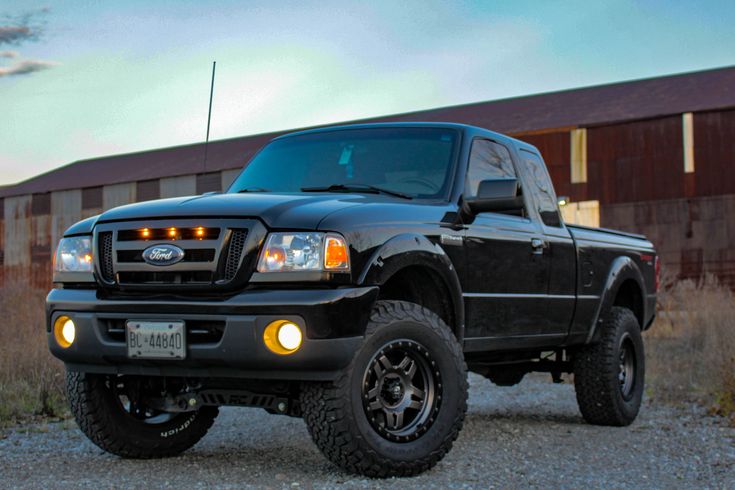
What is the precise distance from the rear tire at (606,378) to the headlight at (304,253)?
3.46 m

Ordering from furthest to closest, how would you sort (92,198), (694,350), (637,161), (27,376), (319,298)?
1. (92,198)
2. (637,161)
3. (694,350)
4. (27,376)
5. (319,298)

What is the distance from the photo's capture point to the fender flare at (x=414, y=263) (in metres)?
4.50

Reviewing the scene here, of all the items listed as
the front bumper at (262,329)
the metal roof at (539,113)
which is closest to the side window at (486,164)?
the front bumper at (262,329)

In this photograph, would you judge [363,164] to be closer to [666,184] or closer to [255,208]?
[255,208]

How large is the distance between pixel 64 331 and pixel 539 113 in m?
27.7

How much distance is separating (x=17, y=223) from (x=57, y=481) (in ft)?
122

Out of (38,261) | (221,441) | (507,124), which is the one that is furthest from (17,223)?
(221,441)

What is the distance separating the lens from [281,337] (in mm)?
4242

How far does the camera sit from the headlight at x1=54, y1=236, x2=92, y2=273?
4.89 meters

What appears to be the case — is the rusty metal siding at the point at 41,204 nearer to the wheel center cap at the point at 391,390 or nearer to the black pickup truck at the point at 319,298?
the black pickup truck at the point at 319,298

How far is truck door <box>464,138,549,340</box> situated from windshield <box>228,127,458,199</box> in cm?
21

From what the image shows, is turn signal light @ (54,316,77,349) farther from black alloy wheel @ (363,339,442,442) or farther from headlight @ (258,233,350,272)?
black alloy wheel @ (363,339,442,442)

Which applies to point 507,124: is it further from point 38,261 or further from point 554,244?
point 554,244

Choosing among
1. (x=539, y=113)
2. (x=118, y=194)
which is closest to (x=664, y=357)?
(x=539, y=113)
